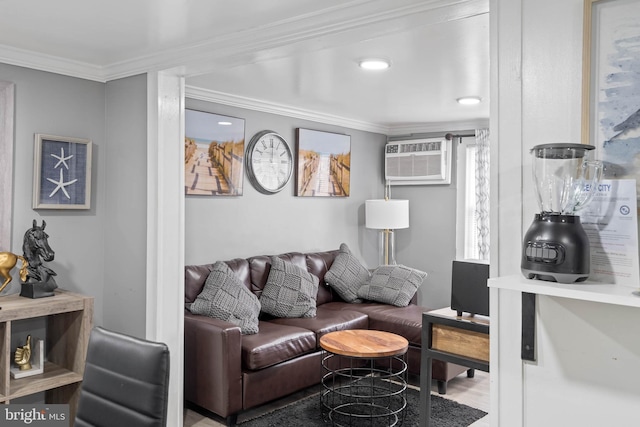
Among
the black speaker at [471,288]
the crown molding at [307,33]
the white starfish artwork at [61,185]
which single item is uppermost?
the crown molding at [307,33]

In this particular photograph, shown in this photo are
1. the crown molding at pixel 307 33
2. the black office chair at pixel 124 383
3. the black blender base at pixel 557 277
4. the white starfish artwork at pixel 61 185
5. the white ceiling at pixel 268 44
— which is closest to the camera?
the black blender base at pixel 557 277

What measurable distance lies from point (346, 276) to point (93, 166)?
105 inches

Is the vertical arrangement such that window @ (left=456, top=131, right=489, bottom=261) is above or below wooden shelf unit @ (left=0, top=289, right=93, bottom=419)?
above

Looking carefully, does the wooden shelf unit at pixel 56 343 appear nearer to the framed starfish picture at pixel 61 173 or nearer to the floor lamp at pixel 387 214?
the framed starfish picture at pixel 61 173

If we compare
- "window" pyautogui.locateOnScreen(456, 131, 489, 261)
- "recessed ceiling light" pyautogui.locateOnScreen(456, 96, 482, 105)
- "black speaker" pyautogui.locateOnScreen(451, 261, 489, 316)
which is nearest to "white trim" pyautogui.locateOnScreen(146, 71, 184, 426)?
"black speaker" pyautogui.locateOnScreen(451, 261, 489, 316)

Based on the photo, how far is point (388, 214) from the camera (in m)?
5.77

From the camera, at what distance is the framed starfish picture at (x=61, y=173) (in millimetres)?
3221

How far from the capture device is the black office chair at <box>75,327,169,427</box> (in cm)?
178

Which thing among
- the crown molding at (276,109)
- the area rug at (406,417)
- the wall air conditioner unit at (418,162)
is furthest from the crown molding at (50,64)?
the wall air conditioner unit at (418,162)

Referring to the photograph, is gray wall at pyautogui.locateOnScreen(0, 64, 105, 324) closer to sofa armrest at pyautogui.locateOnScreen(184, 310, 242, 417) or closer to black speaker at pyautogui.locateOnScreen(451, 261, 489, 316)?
sofa armrest at pyautogui.locateOnScreen(184, 310, 242, 417)

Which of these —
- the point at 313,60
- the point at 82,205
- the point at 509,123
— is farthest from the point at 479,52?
the point at 82,205

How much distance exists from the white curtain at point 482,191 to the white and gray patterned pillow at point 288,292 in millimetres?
2032

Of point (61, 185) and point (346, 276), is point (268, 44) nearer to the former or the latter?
point (61, 185)

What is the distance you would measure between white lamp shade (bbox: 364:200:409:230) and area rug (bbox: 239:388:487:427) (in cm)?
212
